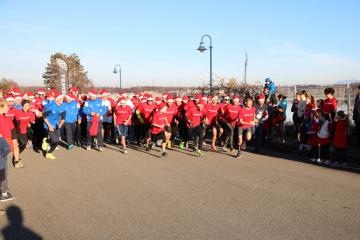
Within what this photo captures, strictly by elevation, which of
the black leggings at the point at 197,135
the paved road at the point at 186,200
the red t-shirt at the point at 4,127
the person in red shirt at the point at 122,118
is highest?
the red t-shirt at the point at 4,127

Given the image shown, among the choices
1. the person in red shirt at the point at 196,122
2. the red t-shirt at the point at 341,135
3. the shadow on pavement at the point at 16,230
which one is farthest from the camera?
the person in red shirt at the point at 196,122

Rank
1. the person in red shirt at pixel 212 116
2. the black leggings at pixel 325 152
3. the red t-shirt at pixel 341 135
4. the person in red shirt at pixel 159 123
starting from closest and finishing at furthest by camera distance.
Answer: the red t-shirt at pixel 341 135, the black leggings at pixel 325 152, the person in red shirt at pixel 159 123, the person in red shirt at pixel 212 116

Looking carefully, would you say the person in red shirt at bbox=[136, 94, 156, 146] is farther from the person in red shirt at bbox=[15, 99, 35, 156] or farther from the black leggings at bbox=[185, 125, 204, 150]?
the person in red shirt at bbox=[15, 99, 35, 156]

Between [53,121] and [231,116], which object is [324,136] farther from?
[53,121]

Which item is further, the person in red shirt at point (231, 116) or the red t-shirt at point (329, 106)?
the person in red shirt at point (231, 116)

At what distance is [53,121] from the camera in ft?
39.8

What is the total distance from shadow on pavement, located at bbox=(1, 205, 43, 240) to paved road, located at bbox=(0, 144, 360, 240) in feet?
0.19

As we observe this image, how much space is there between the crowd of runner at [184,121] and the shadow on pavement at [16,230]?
13.3 ft

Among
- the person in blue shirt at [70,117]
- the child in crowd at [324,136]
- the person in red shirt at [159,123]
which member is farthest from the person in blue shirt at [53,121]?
the child in crowd at [324,136]

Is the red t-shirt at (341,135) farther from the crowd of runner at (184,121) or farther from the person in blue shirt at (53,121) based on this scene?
the person in blue shirt at (53,121)

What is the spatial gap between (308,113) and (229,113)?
2.56 metres

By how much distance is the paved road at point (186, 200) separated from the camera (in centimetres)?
525

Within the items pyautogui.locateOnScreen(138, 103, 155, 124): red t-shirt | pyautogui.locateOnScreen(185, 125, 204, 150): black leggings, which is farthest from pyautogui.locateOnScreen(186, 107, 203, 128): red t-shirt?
pyautogui.locateOnScreen(138, 103, 155, 124): red t-shirt

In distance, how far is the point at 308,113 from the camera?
1172cm
